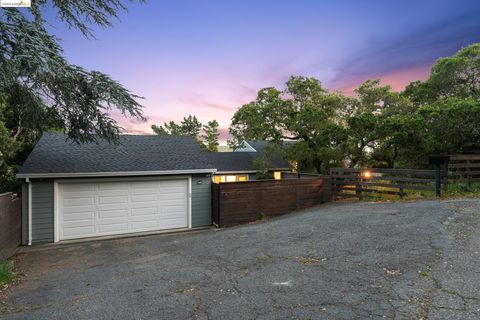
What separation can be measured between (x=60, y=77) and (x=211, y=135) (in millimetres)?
37609

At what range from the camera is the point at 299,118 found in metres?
18.5

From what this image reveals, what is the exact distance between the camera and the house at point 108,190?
967 centimetres

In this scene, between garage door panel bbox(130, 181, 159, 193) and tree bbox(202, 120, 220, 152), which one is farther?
tree bbox(202, 120, 220, 152)

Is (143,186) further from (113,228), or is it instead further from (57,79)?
(57,79)

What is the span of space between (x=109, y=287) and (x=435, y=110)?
16.9m

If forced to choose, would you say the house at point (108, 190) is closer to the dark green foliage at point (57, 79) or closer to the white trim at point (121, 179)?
the white trim at point (121, 179)

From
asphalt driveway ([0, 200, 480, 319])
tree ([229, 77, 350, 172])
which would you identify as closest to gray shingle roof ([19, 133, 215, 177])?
asphalt driveway ([0, 200, 480, 319])

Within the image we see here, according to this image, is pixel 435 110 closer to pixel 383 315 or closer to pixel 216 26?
pixel 216 26

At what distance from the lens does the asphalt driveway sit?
3660 millimetres

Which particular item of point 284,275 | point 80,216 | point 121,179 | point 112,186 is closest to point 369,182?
point 284,275

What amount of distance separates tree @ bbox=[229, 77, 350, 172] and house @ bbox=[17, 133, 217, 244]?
25.9ft

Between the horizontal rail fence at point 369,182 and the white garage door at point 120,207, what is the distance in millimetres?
6820

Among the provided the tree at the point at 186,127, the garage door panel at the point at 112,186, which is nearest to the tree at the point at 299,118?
the garage door panel at the point at 112,186

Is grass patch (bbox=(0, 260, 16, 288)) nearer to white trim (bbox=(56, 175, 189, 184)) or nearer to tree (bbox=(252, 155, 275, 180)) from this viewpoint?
white trim (bbox=(56, 175, 189, 184))
